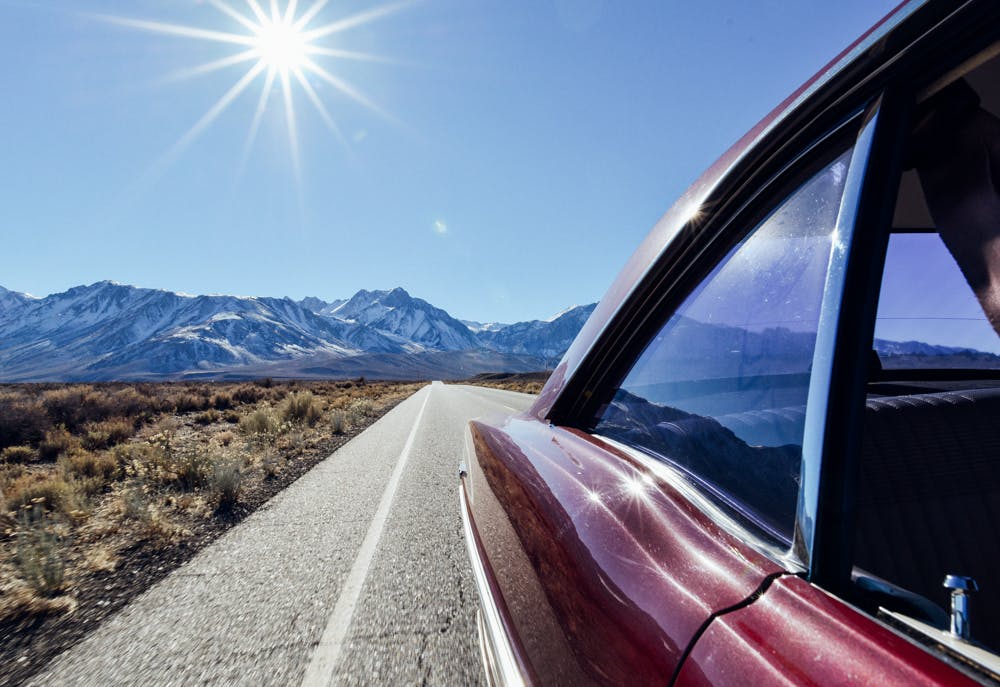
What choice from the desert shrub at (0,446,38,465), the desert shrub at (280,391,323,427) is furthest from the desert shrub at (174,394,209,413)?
the desert shrub at (0,446,38,465)

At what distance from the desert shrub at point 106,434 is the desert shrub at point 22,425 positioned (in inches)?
29.1

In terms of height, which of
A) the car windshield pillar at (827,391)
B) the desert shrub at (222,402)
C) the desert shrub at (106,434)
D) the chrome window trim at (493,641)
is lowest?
the desert shrub at (222,402)

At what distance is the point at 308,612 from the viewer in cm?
235

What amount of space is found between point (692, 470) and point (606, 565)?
0.30 metres

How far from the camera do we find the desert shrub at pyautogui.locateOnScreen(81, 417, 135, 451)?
8656mm

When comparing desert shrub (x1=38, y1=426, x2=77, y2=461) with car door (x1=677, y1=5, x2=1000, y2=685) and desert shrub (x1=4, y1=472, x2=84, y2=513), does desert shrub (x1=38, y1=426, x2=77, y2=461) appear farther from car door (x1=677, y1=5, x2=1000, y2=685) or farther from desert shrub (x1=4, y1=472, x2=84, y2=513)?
car door (x1=677, y1=5, x2=1000, y2=685)

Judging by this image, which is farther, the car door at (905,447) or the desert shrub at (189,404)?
the desert shrub at (189,404)

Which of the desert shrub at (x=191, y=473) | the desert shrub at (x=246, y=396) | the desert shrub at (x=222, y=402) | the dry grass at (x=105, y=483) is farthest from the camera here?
the desert shrub at (x=246, y=396)

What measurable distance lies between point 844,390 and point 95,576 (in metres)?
4.14

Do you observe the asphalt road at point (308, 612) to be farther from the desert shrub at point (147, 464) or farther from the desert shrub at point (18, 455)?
the desert shrub at point (18, 455)

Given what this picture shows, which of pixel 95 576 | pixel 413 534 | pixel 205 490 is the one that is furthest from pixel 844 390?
pixel 205 490

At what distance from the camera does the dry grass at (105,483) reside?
293 centimetres

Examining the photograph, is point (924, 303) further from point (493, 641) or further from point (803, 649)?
point (493, 641)

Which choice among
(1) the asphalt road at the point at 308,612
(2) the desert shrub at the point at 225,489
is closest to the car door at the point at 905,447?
(1) the asphalt road at the point at 308,612
